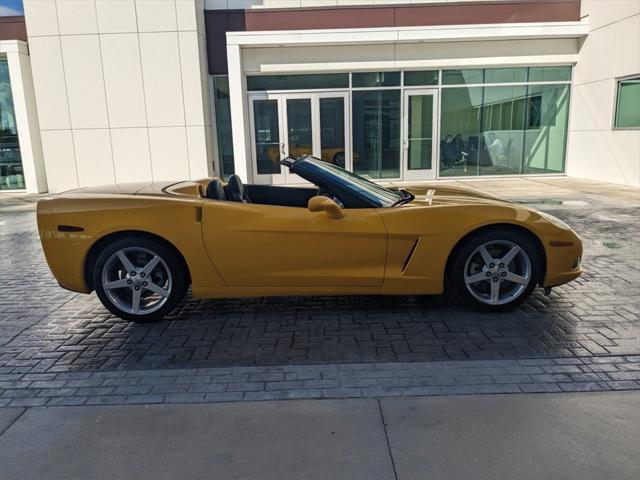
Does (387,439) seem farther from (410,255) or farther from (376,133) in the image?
(376,133)

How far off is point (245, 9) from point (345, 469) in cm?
1428

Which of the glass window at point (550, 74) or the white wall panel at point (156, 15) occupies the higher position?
the white wall panel at point (156, 15)

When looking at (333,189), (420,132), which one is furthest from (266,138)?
(333,189)

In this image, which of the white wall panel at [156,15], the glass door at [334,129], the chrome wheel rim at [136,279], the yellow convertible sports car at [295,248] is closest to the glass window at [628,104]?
the glass door at [334,129]

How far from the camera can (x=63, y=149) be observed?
1406 cm

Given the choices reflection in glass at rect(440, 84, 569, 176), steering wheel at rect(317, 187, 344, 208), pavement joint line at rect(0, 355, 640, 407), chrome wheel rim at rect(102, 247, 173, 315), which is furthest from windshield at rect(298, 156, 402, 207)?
reflection in glass at rect(440, 84, 569, 176)

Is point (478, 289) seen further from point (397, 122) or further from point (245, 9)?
point (245, 9)

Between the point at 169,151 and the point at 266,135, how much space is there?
9.53 ft

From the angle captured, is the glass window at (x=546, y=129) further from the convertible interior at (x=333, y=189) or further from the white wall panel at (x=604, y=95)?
the convertible interior at (x=333, y=189)

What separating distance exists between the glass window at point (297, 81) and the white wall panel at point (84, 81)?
4076mm

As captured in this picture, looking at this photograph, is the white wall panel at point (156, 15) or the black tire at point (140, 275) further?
the white wall panel at point (156, 15)

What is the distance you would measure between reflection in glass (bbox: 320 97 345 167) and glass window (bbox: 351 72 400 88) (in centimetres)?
69

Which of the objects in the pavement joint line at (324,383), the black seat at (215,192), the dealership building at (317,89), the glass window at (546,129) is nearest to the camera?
the pavement joint line at (324,383)

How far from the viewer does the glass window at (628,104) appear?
502 inches
